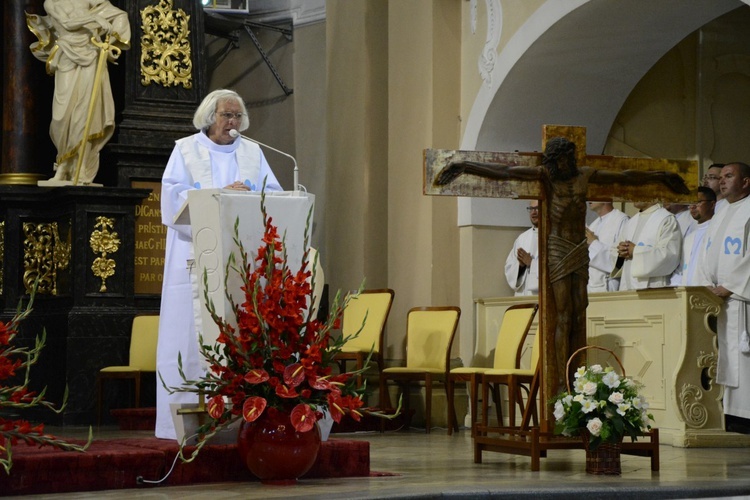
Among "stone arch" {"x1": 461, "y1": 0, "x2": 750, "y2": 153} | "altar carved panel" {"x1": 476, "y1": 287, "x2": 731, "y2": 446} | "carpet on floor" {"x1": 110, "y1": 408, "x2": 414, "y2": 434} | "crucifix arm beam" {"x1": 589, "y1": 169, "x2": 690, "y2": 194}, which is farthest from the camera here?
"stone arch" {"x1": 461, "y1": 0, "x2": 750, "y2": 153}

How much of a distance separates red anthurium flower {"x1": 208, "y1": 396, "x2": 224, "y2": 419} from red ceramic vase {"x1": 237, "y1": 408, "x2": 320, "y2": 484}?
0.15 m

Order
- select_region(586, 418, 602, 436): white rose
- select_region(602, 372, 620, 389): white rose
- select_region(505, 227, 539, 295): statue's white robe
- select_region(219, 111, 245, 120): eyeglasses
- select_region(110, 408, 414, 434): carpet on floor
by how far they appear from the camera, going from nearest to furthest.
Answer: select_region(586, 418, 602, 436): white rose → select_region(602, 372, 620, 389): white rose → select_region(219, 111, 245, 120): eyeglasses → select_region(110, 408, 414, 434): carpet on floor → select_region(505, 227, 539, 295): statue's white robe

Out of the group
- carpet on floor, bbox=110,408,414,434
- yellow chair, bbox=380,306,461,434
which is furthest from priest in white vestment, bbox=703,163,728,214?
carpet on floor, bbox=110,408,414,434

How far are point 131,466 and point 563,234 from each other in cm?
242

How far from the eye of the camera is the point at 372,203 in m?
10.5

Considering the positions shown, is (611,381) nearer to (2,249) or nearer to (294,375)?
(294,375)

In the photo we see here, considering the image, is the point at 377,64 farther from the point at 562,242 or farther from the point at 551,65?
the point at 562,242

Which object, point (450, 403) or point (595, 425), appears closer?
point (595, 425)

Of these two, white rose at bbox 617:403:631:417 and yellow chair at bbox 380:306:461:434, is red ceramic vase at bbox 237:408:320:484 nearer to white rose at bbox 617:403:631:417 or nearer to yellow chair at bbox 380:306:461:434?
white rose at bbox 617:403:631:417

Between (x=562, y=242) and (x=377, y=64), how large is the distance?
4.80m

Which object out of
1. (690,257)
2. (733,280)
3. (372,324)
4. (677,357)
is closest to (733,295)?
(733,280)

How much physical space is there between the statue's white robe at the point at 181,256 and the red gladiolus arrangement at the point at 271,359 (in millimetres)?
893

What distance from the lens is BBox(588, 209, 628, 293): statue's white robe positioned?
9359 millimetres

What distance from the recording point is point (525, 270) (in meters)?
9.71
